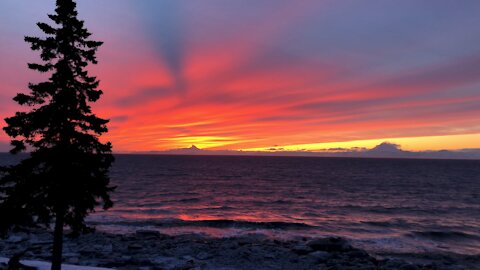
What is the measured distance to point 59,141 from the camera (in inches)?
591

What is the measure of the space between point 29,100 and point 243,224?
1069 inches

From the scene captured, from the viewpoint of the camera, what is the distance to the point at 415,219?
4250cm

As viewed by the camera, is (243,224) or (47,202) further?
(243,224)

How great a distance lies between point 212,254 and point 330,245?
9016mm

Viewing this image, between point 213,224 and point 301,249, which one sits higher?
point 301,249

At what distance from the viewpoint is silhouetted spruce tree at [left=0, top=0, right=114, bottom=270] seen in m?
14.5

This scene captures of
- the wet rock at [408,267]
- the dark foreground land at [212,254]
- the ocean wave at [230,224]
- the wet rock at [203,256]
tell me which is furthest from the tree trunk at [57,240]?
the ocean wave at [230,224]

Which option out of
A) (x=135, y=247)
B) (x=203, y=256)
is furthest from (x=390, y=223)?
(x=135, y=247)

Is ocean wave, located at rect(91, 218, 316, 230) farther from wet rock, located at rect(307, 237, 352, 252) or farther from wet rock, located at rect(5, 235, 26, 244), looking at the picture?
wet rock, located at rect(307, 237, 352, 252)

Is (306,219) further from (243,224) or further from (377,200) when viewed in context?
(377,200)

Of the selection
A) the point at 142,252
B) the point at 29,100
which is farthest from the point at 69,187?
the point at 142,252

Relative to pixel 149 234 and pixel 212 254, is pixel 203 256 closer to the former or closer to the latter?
pixel 212 254

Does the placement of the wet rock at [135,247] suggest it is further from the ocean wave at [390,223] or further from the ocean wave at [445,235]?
the ocean wave at [390,223]

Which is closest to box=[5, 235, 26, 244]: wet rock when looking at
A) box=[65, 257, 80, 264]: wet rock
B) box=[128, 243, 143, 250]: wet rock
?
box=[65, 257, 80, 264]: wet rock
